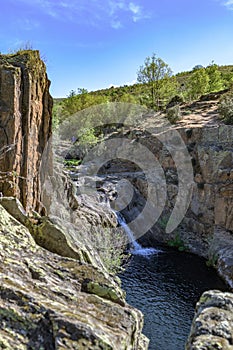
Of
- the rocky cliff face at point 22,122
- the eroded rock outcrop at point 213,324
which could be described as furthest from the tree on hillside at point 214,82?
the eroded rock outcrop at point 213,324

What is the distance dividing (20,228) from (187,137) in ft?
83.3

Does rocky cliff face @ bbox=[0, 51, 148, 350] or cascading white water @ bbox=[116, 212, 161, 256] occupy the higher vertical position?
rocky cliff face @ bbox=[0, 51, 148, 350]

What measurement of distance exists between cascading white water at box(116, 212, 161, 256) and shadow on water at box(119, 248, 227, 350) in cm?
67

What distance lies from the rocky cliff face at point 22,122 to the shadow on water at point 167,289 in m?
8.70

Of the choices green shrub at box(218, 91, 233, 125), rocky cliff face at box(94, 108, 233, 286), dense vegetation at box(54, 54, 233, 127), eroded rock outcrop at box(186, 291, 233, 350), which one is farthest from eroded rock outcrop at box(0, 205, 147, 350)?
dense vegetation at box(54, 54, 233, 127)

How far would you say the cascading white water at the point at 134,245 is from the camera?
2460cm

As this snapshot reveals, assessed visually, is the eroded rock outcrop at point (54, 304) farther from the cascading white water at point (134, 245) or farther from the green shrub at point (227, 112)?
the green shrub at point (227, 112)

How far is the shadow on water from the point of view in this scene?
1497 centimetres

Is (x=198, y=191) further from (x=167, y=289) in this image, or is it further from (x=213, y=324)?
(x=213, y=324)

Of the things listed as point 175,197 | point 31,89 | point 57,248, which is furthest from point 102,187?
point 57,248

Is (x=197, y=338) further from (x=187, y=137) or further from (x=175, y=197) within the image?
(x=187, y=137)

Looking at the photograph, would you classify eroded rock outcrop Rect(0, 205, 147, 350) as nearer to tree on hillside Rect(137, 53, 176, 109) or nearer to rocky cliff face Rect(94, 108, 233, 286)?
rocky cliff face Rect(94, 108, 233, 286)

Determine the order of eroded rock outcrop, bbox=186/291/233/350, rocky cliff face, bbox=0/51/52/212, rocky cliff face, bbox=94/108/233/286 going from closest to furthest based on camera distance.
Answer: eroded rock outcrop, bbox=186/291/233/350, rocky cliff face, bbox=0/51/52/212, rocky cliff face, bbox=94/108/233/286

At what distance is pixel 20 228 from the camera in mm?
5395
